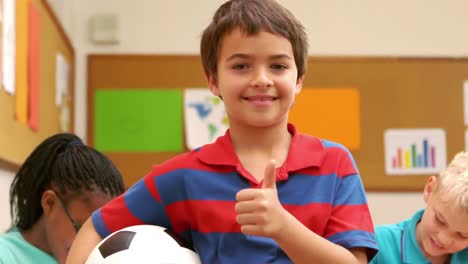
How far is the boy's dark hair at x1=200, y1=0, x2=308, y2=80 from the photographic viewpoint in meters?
1.34

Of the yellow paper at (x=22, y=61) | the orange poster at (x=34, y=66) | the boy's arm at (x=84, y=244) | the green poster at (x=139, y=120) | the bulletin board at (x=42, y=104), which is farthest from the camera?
the green poster at (x=139, y=120)

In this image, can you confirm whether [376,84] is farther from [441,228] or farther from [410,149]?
[441,228]

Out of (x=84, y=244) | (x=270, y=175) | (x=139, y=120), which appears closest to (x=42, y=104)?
(x=139, y=120)

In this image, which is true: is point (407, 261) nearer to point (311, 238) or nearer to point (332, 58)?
point (311, 238)

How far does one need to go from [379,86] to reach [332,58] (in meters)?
0.31

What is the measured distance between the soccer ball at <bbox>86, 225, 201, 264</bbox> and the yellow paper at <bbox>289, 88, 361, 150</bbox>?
2.78 metres

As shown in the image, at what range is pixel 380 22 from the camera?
14.0 feet

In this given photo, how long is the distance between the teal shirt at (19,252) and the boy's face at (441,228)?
920 mm

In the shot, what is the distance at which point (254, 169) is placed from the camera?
1396mm

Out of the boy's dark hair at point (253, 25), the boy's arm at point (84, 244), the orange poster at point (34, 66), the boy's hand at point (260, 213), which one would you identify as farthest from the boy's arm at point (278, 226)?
the orange poster at point (34, 66)

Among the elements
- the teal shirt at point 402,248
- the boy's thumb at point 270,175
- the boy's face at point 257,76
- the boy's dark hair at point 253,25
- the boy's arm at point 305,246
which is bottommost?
the teal shirt at point 402,248

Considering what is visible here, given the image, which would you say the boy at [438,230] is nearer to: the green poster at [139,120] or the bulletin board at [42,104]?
the bulletin board at [42,104]

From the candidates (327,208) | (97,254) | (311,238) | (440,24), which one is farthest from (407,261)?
(440,24)

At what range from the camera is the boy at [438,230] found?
5.56ft
